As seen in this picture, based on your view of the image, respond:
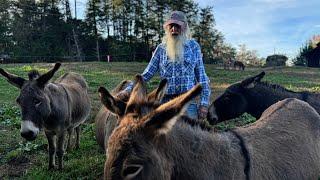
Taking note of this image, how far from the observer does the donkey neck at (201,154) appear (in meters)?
2.97

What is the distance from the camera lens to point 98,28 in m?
48.1

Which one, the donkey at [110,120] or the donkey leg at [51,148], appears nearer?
the donkey at [110,120]

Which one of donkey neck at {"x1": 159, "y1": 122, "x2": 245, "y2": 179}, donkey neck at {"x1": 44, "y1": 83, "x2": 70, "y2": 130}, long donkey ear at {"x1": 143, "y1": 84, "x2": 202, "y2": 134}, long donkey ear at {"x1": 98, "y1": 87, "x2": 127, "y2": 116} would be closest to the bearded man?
donkey neck at {"x1": 159, "y1": 122, "x2": 245, "y2": 179}

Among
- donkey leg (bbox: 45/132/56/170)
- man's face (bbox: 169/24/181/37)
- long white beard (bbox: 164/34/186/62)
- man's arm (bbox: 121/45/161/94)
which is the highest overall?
man's face (bbox: 169/24/181/37)

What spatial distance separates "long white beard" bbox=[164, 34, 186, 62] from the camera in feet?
16.0

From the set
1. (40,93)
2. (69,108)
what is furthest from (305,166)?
(69,108)

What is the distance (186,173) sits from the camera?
3008mm

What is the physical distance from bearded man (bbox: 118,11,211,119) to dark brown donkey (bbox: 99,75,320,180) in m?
1.02

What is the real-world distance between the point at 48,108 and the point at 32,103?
1.19 feet

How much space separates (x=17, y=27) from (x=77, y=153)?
39195mm

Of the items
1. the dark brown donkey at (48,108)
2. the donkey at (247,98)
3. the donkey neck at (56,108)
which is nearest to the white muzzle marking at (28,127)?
the dark brown donkey at (48,108)

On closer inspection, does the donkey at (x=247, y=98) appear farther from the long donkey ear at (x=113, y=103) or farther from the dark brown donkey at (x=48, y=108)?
the long donkey ear at (x=113, y=103)

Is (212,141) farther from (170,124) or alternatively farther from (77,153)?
(77,153)

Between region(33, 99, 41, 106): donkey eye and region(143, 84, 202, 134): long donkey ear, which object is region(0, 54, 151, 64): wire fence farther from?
region(143, 84, 202, 134): long donkey ear
